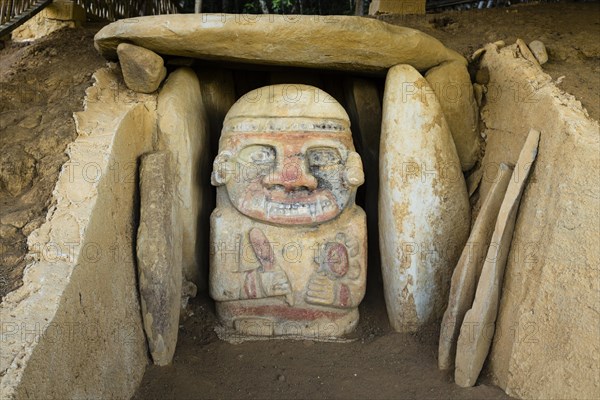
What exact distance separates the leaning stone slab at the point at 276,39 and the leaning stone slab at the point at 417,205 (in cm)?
19

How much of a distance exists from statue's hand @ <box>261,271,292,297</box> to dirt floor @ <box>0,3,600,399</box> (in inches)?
11.0

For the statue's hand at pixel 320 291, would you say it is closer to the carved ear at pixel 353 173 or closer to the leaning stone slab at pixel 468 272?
the carved ear at pixel 353 173

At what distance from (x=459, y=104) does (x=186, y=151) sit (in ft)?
5.23

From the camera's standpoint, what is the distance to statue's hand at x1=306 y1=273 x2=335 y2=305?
340 cm

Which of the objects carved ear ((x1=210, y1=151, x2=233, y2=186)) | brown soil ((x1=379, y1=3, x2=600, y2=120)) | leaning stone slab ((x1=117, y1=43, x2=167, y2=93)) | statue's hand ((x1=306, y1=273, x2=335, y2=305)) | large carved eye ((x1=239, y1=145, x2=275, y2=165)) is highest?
brown soil ((x1=379, y1=3, x2=600, y2=120))

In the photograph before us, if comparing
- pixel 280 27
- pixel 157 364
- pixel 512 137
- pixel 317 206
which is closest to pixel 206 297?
pixel 157 364

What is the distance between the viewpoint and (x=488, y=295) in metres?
2.90

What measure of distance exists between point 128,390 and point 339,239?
51.7 inches

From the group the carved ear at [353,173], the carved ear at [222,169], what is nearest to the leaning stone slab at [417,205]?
the carved ear at [353,173]

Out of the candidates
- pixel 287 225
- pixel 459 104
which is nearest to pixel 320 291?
pixel 287 225

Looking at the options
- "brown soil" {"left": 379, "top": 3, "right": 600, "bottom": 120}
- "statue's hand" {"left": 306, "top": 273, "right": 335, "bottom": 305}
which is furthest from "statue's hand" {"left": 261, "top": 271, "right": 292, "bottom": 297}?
"brown soil" {"left": 379, "top": 3, "right": 600, "bottom": 120}

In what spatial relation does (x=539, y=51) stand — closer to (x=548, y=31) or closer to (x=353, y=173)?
(x=548, y=31)

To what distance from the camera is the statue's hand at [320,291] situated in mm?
3402

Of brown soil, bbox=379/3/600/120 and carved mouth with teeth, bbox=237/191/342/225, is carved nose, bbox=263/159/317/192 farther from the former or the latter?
brown soil, bbox=379/3/600/120
